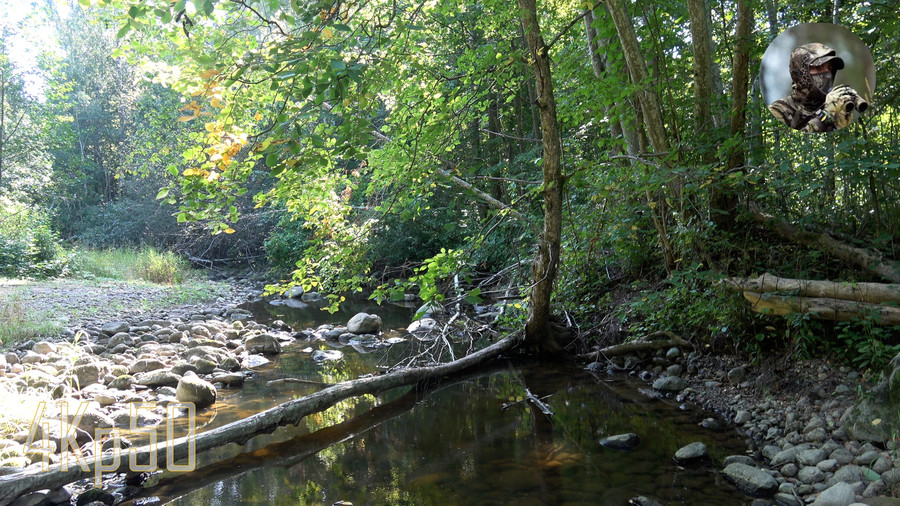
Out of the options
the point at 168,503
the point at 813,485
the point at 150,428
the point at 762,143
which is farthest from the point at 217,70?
the point at 762,143

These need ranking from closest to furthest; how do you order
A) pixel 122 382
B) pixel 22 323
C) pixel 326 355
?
pixel 122 382 → pixel 22 323 → pixel 326 355

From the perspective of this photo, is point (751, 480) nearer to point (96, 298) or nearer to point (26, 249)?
point (96, 298)

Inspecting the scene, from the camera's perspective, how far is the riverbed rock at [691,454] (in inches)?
168

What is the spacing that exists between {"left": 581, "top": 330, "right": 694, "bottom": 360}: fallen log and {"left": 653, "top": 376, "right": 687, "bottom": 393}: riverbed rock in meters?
0.63

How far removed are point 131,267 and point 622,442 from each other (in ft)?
56.1

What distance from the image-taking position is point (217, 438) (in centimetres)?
448

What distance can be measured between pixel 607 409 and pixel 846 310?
2264 mm

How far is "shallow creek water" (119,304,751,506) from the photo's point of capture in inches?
158

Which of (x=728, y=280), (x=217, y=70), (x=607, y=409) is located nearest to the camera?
(x=217, y=70)

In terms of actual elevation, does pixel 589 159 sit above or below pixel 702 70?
below

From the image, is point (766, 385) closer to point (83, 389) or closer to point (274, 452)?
point (274, 452)

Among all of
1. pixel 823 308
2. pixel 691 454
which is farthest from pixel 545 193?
pixel 691 454

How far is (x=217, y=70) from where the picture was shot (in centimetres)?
303

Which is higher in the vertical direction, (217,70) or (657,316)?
(217,70)
